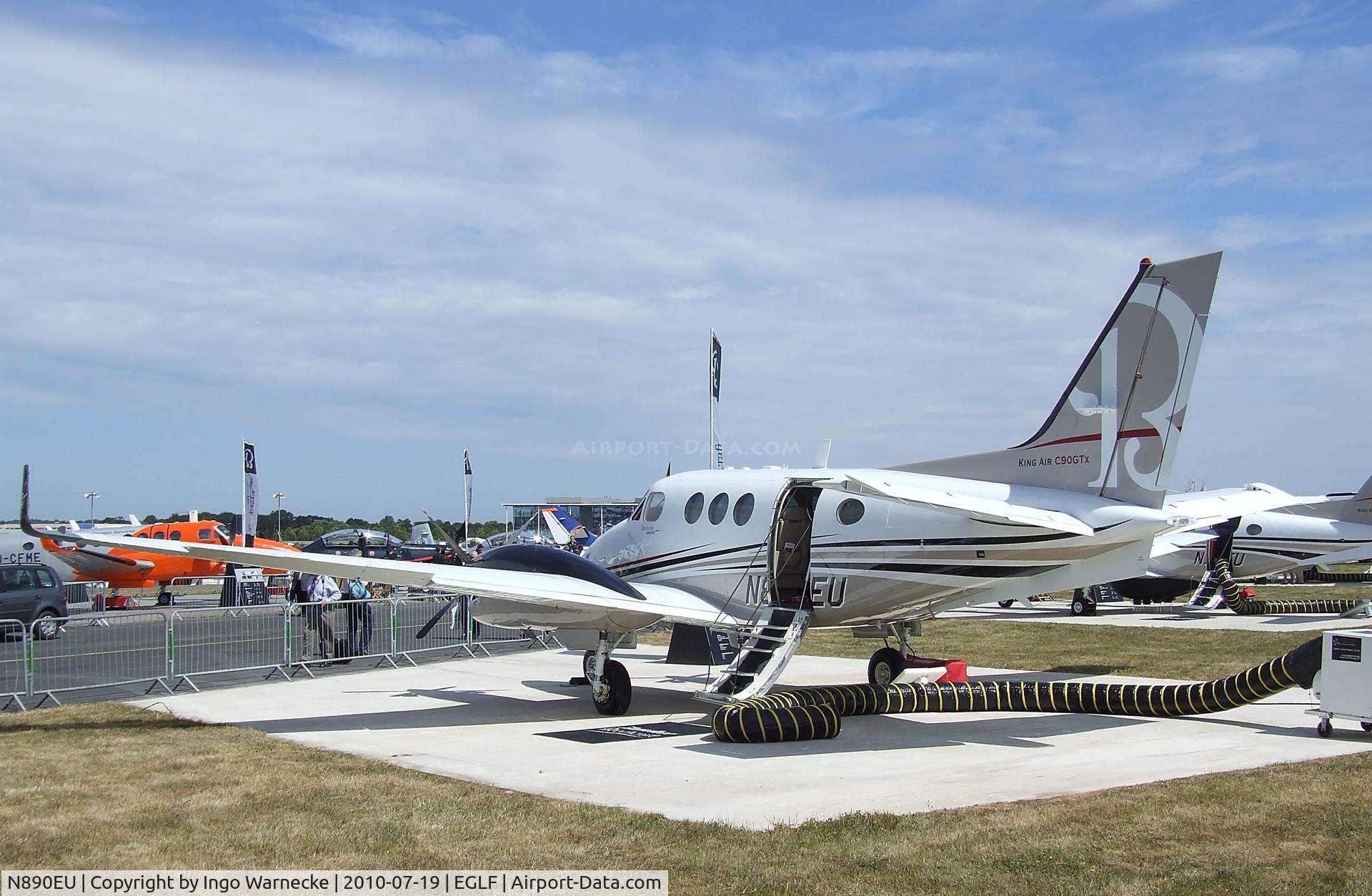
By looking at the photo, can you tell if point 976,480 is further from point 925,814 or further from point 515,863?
point 515,863

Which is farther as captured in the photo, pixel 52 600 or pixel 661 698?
pixel 52 600

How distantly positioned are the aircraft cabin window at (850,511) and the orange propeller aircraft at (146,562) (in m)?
30.1

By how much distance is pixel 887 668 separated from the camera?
53.0 ft

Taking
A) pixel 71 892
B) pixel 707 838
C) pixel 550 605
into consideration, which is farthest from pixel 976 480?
pixel 71 892

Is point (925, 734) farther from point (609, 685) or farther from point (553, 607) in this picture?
point (553, 607)

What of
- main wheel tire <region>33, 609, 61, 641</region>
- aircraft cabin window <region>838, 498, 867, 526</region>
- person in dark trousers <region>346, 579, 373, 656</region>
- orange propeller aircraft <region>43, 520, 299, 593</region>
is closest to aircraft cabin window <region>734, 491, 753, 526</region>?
aircraft cabin window <region>838, 498, 867, 526</region>

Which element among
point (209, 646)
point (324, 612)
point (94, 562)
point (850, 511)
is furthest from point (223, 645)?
point (94, 562)

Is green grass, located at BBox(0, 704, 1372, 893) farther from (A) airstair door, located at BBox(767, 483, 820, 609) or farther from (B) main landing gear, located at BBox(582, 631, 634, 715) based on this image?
(A) airstair door, located at BBox(767, 483, 820, 609)

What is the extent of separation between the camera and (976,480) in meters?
14.0

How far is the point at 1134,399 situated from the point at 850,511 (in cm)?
374

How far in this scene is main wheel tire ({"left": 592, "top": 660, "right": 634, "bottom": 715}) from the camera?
→ 47.8 feet

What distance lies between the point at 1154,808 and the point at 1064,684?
20.1ft

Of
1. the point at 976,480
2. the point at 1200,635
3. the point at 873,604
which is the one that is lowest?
the point at 1200,635

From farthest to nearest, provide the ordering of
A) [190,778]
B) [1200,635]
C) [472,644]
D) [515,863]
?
1. [1200,635]
2. [472,644]
3. [190,778]
4. [515,863]
